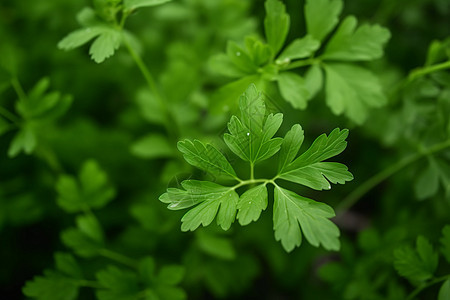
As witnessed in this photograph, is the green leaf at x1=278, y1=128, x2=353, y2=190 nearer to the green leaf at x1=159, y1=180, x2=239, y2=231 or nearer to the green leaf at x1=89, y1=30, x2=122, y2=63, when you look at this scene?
the green leaf at x1=159, y1=180, x2=239, y2=231

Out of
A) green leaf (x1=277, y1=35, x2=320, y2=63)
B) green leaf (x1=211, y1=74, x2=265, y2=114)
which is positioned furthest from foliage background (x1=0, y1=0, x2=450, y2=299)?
green leaf (x1=277, y1=35, x2=320, y2=63)

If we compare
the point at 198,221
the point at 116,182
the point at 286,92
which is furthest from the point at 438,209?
the point at 116,182

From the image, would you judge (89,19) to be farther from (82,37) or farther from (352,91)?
(352,91)

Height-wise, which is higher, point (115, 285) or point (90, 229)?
point (90, 229)

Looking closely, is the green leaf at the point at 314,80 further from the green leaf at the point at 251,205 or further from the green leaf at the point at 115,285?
the green leaf at the point at 115,285

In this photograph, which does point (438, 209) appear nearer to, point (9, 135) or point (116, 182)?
point (116, 182)

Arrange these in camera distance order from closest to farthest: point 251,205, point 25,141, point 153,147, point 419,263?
point 251,205
point 419,263
point 25,141
point 153,147

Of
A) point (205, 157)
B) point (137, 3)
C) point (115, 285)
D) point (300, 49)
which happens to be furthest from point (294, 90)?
point (115, 285)
